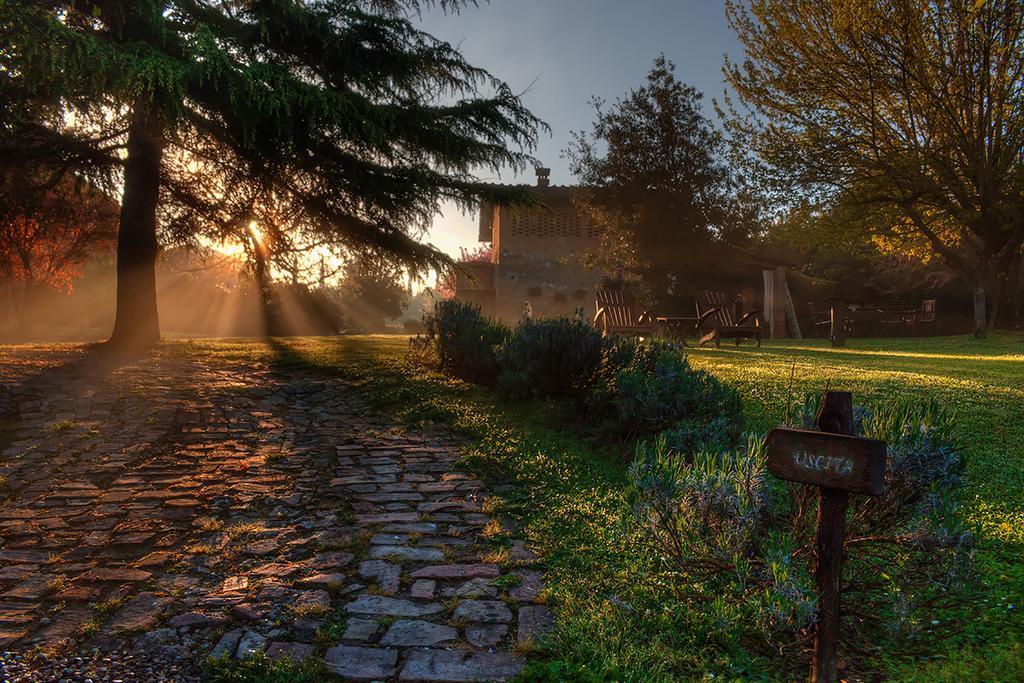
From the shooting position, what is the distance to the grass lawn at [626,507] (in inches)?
97.6

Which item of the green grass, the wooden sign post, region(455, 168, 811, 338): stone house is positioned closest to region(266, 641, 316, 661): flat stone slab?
the wooden sign post

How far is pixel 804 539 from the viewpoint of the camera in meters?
2.97

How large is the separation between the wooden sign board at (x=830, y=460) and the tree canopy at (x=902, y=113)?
50.7 feet

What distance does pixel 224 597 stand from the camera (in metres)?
3.05

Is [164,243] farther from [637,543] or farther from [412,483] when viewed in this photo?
[637,543]

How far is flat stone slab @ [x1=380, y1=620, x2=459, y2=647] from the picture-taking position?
266 cm

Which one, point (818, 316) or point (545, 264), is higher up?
point (545, 264)

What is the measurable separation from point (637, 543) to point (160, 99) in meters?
8.02

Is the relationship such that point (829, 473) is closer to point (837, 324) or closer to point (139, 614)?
point (139, 614)

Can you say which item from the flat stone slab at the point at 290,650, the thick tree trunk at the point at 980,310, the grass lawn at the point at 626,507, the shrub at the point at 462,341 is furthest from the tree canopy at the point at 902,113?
the flat stone slab at the point at 290,650

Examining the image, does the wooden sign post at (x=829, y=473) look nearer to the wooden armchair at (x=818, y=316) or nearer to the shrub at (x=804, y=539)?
the shrub at (x=804, y=539)

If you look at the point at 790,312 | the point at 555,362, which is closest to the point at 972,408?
the point at 555,362

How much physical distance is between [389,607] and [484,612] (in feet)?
1.40

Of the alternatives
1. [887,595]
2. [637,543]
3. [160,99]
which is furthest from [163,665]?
[160,99]
